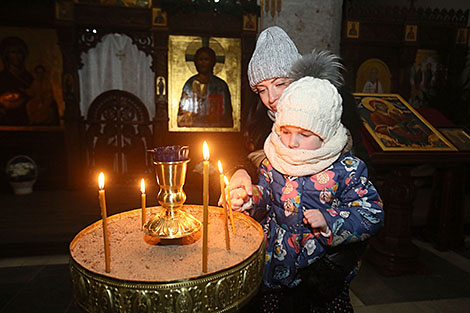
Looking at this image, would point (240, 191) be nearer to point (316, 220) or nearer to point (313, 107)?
point (316, 220)

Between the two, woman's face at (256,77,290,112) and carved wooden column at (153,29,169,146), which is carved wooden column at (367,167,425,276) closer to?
woman's face at (256,77,290,112)

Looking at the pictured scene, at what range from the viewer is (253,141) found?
6.23 feet

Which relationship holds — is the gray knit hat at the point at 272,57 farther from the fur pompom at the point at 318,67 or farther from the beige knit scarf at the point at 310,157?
the beige knit scarf at the point at 310,157

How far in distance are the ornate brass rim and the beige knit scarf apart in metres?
0.47

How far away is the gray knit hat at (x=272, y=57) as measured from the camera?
4.79 feet

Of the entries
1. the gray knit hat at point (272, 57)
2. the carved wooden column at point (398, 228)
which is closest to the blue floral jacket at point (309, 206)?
the gray knit hat at point (272, 57)

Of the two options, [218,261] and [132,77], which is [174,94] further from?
[218,261]

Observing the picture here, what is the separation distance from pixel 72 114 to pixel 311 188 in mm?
5789

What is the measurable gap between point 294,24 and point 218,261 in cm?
600

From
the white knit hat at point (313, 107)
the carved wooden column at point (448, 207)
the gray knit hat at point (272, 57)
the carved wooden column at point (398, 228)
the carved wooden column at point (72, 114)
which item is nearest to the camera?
the white knit hat at point (313, 107)

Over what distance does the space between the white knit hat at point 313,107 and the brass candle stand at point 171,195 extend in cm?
42

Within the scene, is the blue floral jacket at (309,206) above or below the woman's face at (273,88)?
below

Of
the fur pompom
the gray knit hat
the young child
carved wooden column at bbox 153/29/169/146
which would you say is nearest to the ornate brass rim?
the young child

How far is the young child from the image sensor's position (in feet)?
3.67
